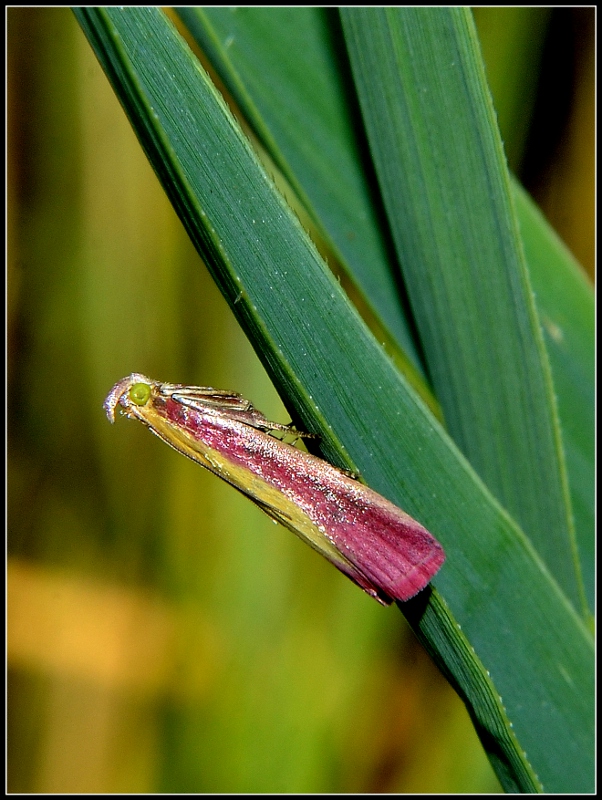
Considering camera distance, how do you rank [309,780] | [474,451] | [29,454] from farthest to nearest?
[29,454]
[309,780]
[474,451]

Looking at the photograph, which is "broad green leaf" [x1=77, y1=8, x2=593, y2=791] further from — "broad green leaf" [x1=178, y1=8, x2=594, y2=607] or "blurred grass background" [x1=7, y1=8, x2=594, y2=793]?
"blurred grass background" [x1=7, y1=8, x2=594, y2=793]

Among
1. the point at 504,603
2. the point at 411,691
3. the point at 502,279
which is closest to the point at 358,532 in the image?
the point at 504,603

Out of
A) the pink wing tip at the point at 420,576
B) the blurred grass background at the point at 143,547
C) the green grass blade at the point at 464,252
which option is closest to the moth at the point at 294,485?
the pink wing tip at the point at 420,576

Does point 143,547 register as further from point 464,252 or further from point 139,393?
point 464,252

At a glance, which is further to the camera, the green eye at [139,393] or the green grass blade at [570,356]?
the green grass blade at [570,356]

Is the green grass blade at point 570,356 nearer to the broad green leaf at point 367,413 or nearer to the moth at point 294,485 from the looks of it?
the broad green leaf at point 367,413

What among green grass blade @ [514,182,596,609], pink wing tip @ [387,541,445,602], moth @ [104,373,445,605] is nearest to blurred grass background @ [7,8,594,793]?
moth @ [104,373,445,605]

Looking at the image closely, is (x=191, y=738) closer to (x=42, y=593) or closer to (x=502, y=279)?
(x=42, y=593)
